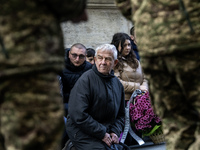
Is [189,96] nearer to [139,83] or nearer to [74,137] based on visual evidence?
[74,137]

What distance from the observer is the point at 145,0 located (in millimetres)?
2389

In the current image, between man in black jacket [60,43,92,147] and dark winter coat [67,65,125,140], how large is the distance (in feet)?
2.69

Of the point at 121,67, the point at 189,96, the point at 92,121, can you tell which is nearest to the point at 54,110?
the point at 189,96

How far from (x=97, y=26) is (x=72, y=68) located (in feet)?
11.8

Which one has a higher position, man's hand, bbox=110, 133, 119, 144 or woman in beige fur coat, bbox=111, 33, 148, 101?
woman in beige fur coat, bbox=111, 33, 148, 101

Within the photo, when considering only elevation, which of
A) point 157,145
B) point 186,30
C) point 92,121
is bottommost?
point 157,145

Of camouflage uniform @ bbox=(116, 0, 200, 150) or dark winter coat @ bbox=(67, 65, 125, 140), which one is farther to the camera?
dark winter coat @ bbox=(67, 65, 125, 140)

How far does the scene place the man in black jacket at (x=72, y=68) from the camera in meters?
5.15

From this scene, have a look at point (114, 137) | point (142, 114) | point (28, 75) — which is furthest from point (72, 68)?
point (28, 75)

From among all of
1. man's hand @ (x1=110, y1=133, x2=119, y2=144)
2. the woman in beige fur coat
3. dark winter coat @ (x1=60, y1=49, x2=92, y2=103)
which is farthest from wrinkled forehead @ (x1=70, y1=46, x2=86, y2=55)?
man's hand @ (x1=110, y1=133, x2=119, y2=144)

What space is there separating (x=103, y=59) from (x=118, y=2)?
1692 mm

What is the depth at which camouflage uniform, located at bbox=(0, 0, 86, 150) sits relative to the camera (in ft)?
6.33

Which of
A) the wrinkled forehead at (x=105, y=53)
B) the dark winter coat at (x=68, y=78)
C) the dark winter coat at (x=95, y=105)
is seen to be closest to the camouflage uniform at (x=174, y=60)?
the dark winter coat at (x=95, y=105)

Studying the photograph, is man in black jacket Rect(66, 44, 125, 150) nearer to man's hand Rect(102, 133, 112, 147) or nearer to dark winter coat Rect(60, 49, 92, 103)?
man's hand Rect(102, 133, 112, 147)
